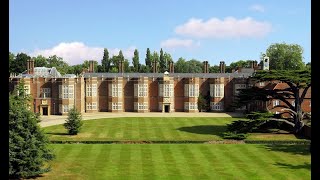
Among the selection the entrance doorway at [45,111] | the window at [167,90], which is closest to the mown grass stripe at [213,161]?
the window at [167,90]

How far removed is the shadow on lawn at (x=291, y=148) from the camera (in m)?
31.0

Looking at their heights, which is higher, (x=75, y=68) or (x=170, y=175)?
(x=75, y=68)

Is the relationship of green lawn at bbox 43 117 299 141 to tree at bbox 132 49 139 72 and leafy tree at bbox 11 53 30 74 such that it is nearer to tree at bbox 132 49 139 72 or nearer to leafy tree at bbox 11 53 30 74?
tree at bbox 132 49 139 72

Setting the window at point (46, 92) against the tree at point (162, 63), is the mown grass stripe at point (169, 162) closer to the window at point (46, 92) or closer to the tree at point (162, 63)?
the window at point (46, 92)

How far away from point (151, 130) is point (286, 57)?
66.5 meters

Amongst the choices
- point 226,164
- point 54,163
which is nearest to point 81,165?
point 54,163

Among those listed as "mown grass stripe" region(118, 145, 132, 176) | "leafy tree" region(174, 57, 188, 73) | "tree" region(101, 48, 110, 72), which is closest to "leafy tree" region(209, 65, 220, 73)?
"leafy tree" region(174, 57, 188, 73)

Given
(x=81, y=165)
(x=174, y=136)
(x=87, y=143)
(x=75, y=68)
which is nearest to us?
(x=81, y=165)

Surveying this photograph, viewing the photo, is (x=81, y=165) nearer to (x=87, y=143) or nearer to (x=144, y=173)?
(x=144, y=173)

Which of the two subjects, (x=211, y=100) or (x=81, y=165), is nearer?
(x=81, y=165)

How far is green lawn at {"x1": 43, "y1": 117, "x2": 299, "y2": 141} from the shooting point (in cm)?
3834

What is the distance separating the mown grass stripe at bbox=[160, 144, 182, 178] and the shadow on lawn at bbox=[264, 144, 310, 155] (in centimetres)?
844

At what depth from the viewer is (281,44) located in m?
102
